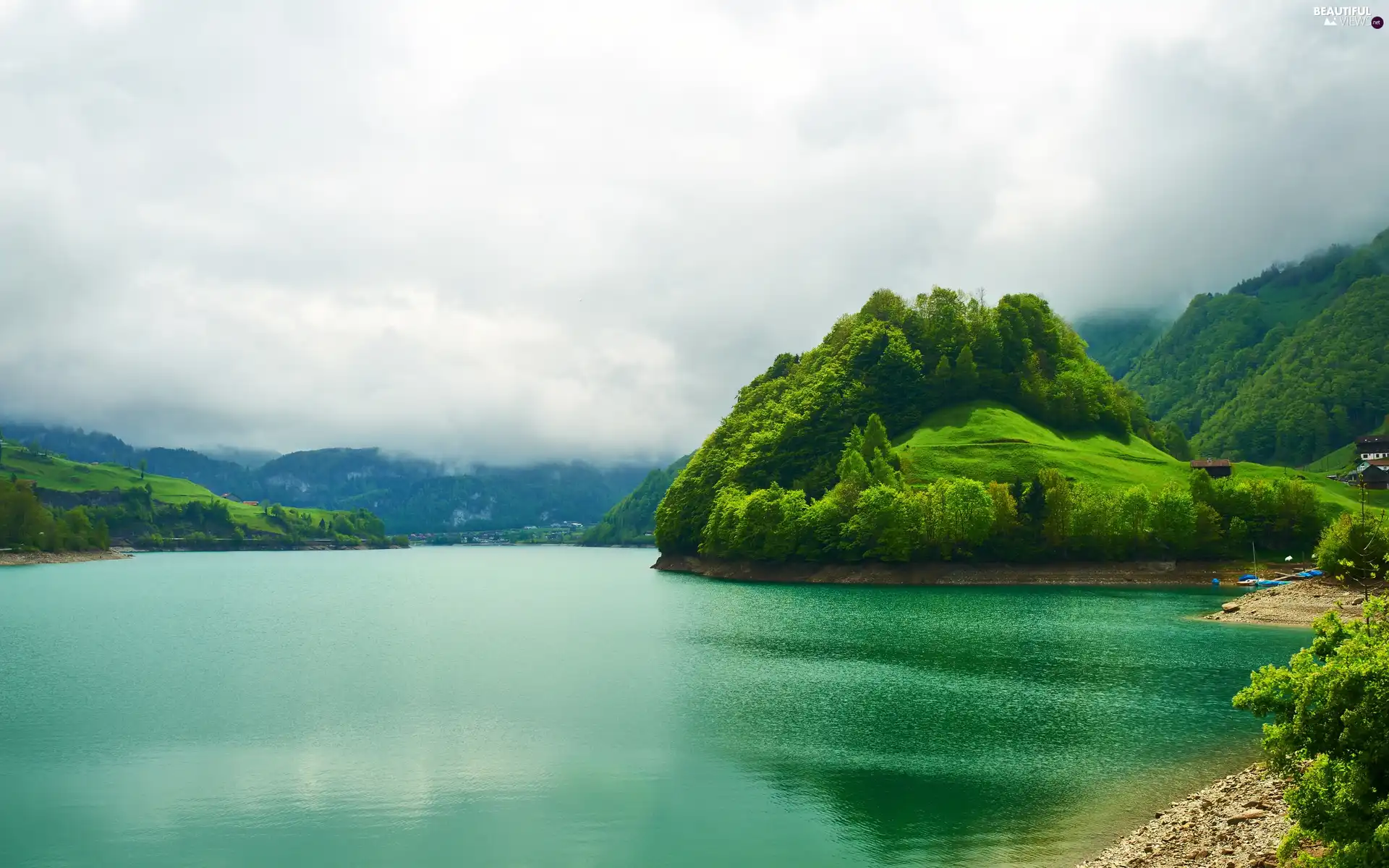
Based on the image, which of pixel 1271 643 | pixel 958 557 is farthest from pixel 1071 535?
pixel 1271 643

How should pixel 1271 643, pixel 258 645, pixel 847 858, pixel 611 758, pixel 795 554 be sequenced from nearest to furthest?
pixel 847 858
pixel 611 758
pixel 1271 643
pixel 258 645
pixel 795 554

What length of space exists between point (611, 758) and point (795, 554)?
121m

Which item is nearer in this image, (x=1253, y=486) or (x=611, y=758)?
(x=611, y=758)

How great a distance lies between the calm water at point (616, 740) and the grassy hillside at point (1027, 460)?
261 ft

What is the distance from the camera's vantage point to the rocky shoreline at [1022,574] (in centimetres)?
13750

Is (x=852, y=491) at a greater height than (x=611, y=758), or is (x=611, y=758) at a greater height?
(x=852, y=491)

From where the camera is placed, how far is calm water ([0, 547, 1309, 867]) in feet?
99.2

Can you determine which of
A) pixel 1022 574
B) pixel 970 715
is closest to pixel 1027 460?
pixel 1022 574

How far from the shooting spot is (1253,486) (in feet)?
479

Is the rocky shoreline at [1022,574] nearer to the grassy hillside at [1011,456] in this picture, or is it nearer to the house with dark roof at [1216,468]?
the grassy hillside at [1011,456]

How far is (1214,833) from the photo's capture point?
26.8 meters

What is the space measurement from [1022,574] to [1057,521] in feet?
36.4

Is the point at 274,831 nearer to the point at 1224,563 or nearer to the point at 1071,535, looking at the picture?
the point at 1071,535

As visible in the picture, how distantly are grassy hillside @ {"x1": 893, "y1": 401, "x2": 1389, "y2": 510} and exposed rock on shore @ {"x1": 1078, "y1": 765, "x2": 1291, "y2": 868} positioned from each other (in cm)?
13869
